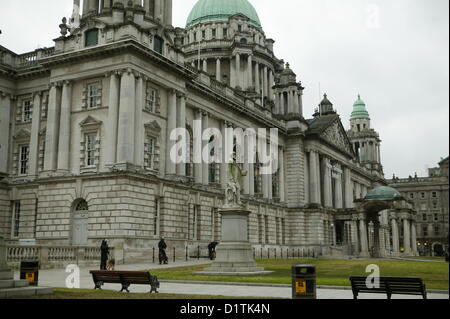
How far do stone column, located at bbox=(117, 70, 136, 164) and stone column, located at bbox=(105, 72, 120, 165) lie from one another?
0.47 metres

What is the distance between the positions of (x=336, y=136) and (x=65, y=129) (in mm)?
48924

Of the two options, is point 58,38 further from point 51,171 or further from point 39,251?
point 39,251

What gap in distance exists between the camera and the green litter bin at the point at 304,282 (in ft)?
46.2

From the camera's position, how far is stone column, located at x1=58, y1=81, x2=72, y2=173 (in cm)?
3996

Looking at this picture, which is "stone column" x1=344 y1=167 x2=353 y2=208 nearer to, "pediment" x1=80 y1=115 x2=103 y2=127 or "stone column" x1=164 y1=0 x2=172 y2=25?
"stone column" x1=164 y1=0 x2=172 y2=25

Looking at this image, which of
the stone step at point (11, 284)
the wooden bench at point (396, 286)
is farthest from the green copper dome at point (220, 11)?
the stone step at point (11, 284)

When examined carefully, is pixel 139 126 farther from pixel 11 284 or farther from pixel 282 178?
pixel 282 178

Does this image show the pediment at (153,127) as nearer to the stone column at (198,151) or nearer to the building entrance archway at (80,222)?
the stone column at (198,151)

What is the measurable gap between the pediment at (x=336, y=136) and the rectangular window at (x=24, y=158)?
132ft

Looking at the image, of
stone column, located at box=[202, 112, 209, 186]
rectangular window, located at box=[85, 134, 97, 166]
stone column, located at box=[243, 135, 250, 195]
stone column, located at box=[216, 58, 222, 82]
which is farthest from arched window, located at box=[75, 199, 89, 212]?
stone column, located at box=[216, 58, 222, 82]

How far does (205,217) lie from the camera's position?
156 feet

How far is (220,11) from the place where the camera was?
305 feet

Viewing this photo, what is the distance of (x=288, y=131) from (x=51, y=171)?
3580 centimetres
